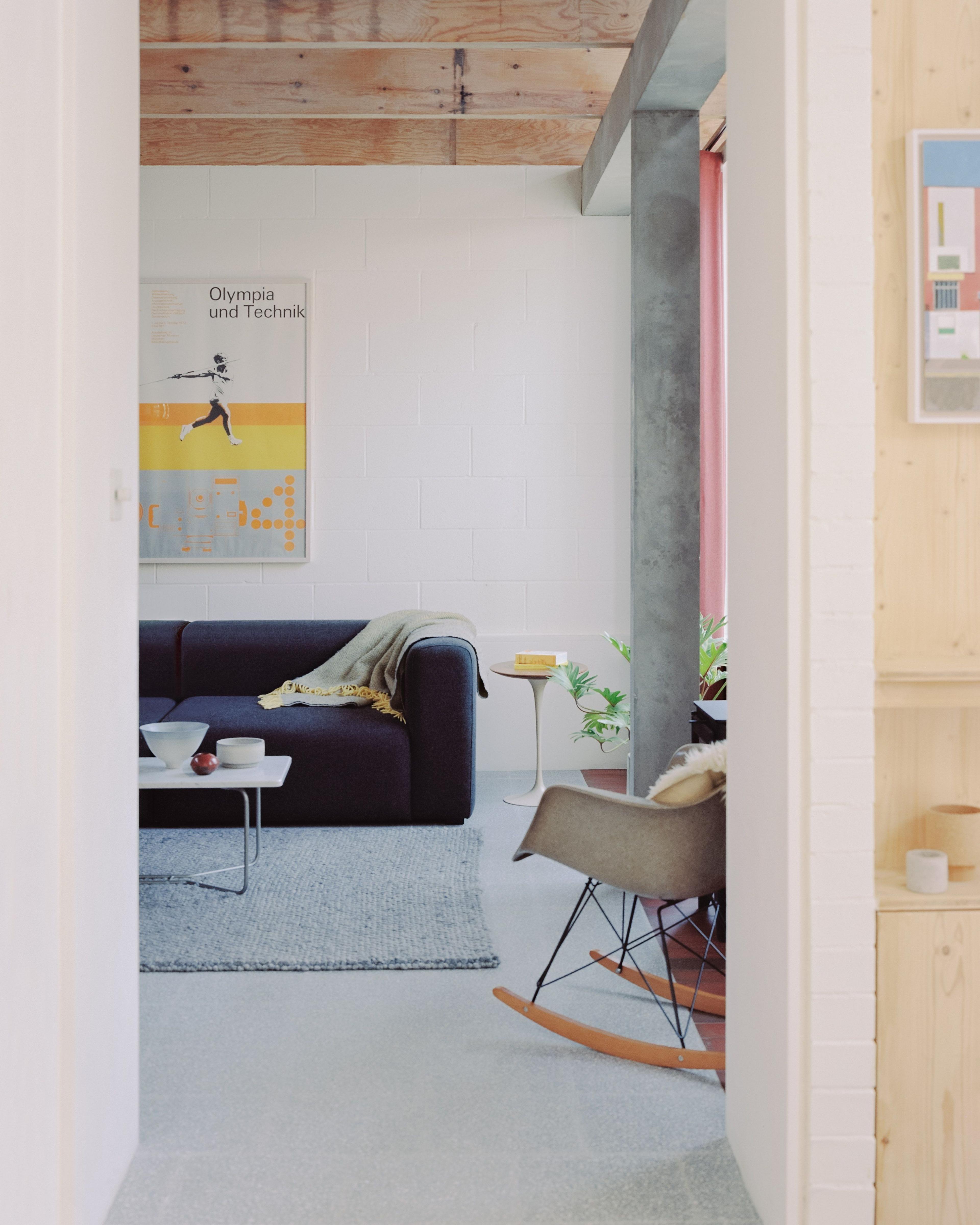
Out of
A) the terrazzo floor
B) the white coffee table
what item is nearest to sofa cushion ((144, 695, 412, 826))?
the white coffee table

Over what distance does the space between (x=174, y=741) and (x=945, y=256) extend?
273cm

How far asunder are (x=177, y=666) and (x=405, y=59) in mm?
2850

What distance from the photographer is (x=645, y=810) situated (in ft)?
7.66

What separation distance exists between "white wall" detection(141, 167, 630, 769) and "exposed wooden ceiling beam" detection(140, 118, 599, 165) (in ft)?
0.19

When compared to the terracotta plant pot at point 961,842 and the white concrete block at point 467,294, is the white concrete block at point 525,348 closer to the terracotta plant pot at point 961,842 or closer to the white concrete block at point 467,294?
the white concrete block at point 467,294

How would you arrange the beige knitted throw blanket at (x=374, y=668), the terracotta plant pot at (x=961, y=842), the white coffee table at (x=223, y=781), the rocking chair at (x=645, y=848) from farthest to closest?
the beige knitted throw blanket at (x=374, y=668) → the white coffee table at (x=223, y=781) → the rocking chair at (x=645, y=848) → the terracotta plant pot at (x=961, y=842)

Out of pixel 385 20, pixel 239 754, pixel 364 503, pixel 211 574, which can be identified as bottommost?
pixel 239 754

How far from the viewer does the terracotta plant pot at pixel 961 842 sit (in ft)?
5.93

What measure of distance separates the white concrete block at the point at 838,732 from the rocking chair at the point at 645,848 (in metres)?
0.65

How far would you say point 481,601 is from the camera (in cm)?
548

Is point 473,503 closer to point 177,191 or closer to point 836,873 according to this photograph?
point 177,191

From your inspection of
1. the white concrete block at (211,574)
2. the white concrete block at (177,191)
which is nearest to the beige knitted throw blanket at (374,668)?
the white concrete block at (211,574)

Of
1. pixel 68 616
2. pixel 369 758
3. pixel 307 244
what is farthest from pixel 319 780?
pixel 68 616

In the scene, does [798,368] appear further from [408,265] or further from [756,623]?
[408,265]
